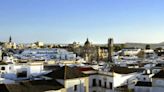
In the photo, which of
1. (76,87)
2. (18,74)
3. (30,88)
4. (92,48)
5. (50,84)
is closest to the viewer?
(30,88)

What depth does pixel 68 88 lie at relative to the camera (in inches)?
1241

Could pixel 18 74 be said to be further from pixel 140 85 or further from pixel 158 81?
pixel 158 81

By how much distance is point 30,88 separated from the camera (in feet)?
91.7

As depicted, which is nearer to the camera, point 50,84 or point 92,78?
point 50,84

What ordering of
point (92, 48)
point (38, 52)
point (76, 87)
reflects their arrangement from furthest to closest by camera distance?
point (92, 48) → point (38, 52) → point (76, 87)

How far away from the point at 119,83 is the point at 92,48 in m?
83.0

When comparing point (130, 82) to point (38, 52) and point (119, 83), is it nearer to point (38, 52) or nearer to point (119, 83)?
point (119, 83)

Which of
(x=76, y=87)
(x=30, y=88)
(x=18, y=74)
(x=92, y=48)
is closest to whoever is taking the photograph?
(x=30, y=88)

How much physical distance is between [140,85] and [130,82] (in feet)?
13.3

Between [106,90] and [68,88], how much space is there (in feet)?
29.9

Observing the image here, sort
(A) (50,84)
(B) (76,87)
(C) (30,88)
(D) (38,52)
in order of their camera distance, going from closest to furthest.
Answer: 1. (C) (30,88)
2. (A) (50,84)
3. (B) (76,87)
4. (D) (38,52)

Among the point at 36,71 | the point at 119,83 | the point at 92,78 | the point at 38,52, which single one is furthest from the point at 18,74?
the point at 38,52

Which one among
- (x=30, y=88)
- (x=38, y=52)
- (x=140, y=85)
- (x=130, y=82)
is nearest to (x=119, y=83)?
(x=130, y=82)

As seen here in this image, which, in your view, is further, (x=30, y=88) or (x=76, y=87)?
(x=76, y=87)
